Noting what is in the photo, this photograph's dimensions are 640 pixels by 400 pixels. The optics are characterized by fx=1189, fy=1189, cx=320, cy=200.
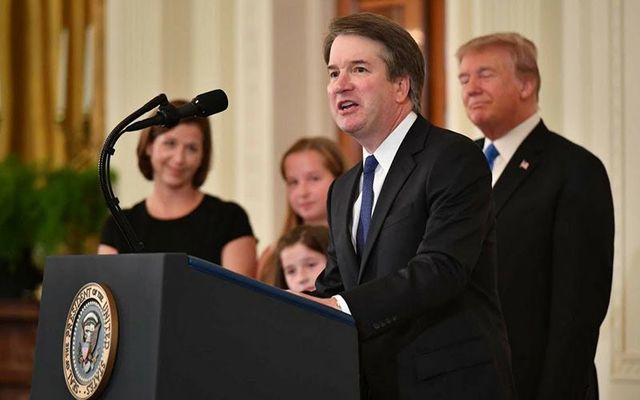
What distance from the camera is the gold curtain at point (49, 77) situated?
790cm

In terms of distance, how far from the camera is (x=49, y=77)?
8.09 m

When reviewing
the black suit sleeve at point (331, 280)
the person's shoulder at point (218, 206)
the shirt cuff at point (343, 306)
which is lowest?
the shirt cuff at point (343, 306)

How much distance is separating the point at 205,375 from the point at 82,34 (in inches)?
241

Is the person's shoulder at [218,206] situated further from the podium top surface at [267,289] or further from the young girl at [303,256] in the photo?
the podium top surface at [267,289]

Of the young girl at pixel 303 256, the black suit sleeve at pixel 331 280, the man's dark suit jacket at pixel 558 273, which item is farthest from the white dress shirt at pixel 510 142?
the black suit sleeve at pixel 331 280

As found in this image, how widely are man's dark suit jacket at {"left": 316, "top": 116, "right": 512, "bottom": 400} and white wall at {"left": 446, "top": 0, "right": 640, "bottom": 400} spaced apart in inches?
Result: 89.9

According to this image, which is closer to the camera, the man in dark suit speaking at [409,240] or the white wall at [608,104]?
the man in dark suit speaking at [409,240]

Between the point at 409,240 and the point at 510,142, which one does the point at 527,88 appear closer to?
the point at 510,142

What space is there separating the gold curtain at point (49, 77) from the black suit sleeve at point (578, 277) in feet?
15.5

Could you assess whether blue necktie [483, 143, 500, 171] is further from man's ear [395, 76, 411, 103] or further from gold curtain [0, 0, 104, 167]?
gold curtain [0, 0, 104, 167]

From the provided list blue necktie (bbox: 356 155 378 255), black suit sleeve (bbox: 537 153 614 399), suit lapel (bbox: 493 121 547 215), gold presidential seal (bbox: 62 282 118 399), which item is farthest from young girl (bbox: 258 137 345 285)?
gold presidential seal (bbox: 62 282 118 399)

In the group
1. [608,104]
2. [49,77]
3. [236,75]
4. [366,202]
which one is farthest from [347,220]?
[49,77]

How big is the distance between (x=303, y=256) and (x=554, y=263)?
0.90m

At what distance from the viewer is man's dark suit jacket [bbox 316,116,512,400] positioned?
99.5 inches
